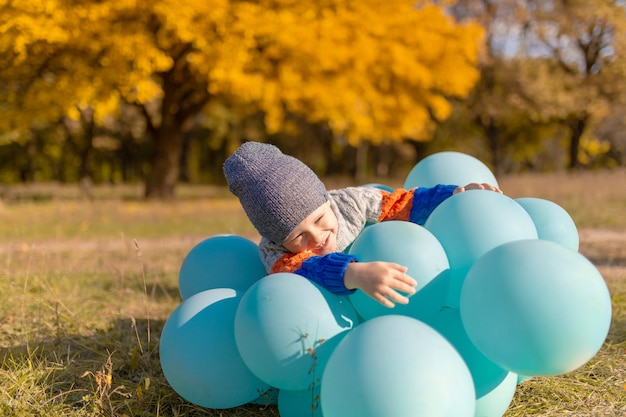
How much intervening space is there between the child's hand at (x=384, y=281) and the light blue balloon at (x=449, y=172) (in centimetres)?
131

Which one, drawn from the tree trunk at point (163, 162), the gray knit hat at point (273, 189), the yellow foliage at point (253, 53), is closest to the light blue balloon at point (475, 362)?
the gray knit hat at point (273, 189)

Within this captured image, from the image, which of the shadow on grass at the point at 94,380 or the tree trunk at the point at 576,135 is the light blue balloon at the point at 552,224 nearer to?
the shadow on grass at the point at 94,380

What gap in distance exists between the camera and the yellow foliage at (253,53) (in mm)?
12742

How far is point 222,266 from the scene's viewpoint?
3.67m

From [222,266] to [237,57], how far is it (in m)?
10.5

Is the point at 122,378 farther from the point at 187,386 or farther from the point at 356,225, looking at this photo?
the point at 356,225

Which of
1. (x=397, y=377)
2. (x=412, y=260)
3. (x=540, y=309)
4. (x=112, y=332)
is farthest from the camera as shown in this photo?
(x=112, y=332)

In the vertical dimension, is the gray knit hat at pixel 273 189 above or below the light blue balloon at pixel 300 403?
above

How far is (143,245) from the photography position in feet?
31.0

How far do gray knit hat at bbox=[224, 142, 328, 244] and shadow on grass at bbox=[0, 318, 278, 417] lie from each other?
38.4 inches

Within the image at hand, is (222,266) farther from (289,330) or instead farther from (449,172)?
(449,172)

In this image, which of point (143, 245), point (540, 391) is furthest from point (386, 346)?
point (143, 245)

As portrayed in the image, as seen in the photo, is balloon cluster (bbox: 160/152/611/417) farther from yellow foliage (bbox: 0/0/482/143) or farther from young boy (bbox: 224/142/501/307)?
yellow foliage (bbox: 0/0/482/143)

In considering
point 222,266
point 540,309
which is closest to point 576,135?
point 222,266
